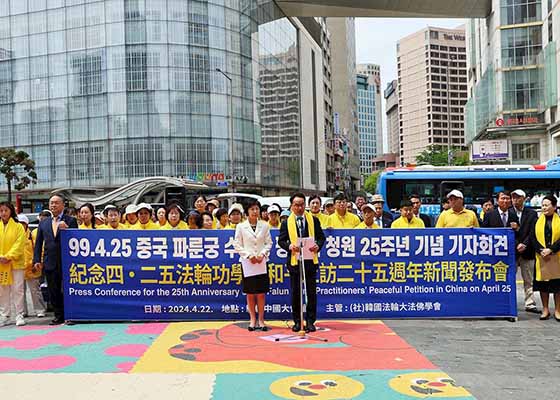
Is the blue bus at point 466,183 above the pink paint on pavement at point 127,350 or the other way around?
above

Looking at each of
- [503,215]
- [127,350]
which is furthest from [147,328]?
[503,215]

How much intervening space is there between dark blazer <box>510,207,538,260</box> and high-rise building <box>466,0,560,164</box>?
39693mm

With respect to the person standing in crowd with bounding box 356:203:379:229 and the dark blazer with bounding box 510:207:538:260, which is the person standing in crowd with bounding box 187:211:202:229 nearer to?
the person standing in crowd with bounding box 356:203:379:229

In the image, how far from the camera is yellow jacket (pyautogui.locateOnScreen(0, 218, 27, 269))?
7961 mm

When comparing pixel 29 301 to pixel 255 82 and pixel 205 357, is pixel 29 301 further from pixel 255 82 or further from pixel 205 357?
pixel 255 82

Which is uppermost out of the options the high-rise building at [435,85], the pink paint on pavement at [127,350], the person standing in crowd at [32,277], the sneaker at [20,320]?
the high-rise building at [435,85]

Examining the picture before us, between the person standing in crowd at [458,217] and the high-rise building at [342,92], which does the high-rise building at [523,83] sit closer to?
the person standing in crowd at [458,217]

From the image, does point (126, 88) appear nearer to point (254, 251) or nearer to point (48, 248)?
point (48, 248)

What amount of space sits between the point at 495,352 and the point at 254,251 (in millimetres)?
3101

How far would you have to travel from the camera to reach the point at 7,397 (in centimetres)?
486

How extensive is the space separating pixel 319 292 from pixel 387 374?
101 inches

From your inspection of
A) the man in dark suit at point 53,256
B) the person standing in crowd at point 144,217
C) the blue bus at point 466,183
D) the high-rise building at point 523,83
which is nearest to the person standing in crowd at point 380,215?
the person standing in crowd at point 144,217

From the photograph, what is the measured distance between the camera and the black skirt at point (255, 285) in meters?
7.14

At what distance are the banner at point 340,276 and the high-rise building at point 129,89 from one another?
40.3 meters
